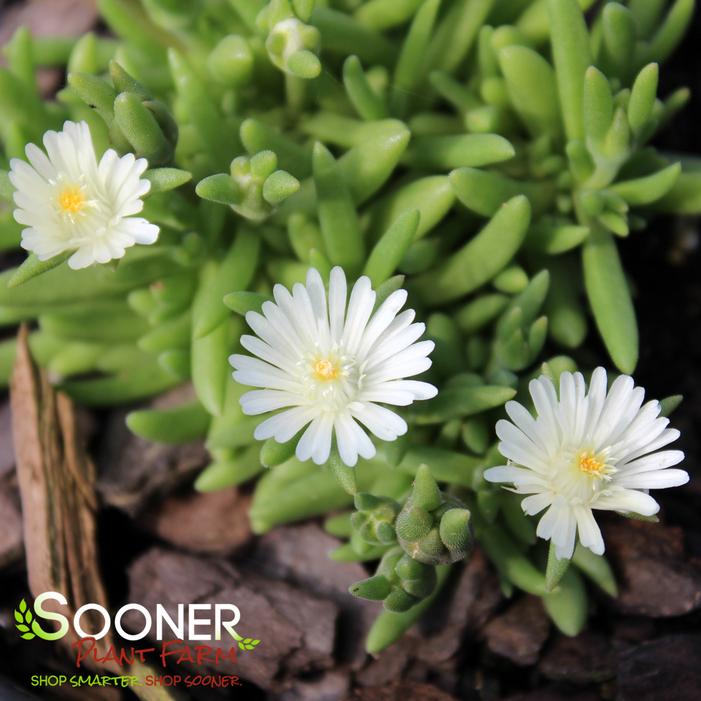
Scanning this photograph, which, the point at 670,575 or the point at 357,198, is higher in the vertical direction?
the point at 357,198

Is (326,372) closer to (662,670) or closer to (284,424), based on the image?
(284,424)

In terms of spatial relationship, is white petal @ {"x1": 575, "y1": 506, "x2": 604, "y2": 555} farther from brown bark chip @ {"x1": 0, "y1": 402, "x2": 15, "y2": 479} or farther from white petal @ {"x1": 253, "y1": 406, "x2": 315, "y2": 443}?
brown bark chip @ {"x1": 0, "y1": 402, "x2": 15, "y2": 479}

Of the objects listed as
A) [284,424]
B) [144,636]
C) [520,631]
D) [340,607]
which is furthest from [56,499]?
[520,631]

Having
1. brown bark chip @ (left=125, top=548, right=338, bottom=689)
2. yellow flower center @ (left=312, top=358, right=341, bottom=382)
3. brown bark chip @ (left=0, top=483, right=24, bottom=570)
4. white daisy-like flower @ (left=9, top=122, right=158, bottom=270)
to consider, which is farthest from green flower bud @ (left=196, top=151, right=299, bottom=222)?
brown bark chip @ (left=0, top=483, right=24, bottom=570)

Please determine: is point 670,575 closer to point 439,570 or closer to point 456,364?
point 439,570

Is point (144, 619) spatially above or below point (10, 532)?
below

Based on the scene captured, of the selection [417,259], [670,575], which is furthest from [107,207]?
[670,575]
